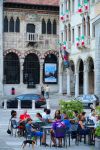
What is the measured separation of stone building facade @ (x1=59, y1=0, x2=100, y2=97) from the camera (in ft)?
166

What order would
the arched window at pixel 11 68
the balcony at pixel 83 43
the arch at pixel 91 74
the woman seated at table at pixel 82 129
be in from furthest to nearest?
the arched window at pixel 11 68 → the arch at pixel 91 74 → the balcony at pixel 83 43 → the woman seated at table at pixel 82 129

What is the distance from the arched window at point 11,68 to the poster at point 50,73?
3.34 metres

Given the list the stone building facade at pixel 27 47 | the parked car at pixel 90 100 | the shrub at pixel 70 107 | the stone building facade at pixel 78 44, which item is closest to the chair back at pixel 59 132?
the shrub at pixel 70 107

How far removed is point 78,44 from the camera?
174 ft

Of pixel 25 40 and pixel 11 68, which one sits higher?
pixel 25 40

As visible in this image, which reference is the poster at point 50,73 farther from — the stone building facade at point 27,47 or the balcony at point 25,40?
the balcony at point 25,40


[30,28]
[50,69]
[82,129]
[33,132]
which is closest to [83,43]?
[50,69]

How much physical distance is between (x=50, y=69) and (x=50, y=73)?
56cm

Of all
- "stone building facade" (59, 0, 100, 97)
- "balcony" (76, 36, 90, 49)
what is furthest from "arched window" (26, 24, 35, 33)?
"balcony" (76, 36, 90, 49)

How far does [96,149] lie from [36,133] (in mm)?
A: 2736

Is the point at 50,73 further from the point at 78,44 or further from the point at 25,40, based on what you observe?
the point at 78,44

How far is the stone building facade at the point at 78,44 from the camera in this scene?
50.6 metres

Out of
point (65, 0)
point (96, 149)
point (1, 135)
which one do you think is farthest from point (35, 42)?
point (96, 149)

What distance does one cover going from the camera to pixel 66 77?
6044 centimetres
